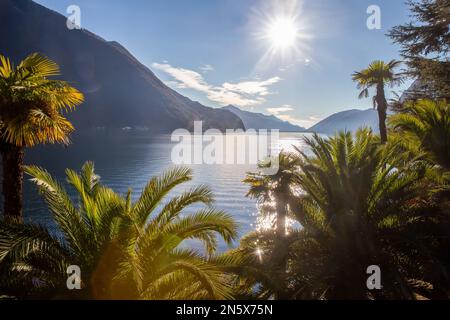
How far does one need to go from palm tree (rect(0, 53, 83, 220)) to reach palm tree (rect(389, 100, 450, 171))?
1191cm

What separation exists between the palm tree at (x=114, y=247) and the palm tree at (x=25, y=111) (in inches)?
62.0

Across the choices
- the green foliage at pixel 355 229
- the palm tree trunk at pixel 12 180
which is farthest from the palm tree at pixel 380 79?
the palm tree trunk at pixel 12 180

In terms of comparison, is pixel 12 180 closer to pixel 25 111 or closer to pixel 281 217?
pixel 25 111

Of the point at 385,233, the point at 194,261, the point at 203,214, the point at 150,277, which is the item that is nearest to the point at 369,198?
the point at 385,233

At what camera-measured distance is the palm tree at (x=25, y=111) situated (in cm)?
827

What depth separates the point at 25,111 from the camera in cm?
838

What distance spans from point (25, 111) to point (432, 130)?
44.0 feet

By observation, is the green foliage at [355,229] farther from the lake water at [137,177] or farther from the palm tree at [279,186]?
the lake water at [137,177]

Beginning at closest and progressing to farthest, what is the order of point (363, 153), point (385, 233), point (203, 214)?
1. point (203, 214)
2. point (385, 233)
3. point (363, 153)

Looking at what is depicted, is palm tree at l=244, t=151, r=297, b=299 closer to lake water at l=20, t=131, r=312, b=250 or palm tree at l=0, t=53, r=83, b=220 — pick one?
palm tree at l=0, t=53, r=83, b=220

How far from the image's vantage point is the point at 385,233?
966 cm

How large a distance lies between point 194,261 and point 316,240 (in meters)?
4.86

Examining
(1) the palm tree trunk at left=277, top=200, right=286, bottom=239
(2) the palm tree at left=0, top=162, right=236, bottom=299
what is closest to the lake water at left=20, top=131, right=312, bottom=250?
(1) the palm tree trunk at left=277, top=200, right=286, bottom=239
